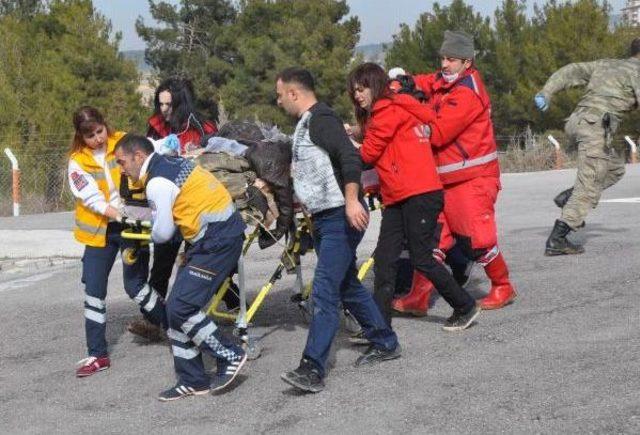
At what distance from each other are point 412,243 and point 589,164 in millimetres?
3434

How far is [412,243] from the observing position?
6.52 metres

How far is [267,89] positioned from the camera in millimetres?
34250

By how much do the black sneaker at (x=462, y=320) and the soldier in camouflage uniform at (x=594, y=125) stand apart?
2.76m

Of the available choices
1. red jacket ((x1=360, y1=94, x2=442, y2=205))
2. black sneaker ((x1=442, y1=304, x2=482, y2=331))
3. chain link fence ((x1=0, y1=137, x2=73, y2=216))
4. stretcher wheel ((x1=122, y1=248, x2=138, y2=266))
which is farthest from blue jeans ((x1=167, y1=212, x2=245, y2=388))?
chain link fence ((x1=0, y1=137, x2=73, y2=216))

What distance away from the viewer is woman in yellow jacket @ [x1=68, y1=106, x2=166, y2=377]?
6.68 m

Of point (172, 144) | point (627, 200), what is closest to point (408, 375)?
point (172, 144)

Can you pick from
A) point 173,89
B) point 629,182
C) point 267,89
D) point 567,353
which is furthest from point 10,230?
point 267,89

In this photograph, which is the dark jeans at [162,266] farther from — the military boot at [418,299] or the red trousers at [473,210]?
the red trousers at [473,210]

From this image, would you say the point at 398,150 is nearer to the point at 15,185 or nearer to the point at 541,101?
the point at 541,101

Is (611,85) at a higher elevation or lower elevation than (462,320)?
higher

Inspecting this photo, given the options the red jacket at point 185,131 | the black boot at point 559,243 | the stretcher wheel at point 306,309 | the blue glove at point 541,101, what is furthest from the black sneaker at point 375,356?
the black boot at point 559,243

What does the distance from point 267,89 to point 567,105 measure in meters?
9.35

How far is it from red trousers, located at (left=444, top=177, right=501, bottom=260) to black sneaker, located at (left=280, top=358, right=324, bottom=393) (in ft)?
6.13

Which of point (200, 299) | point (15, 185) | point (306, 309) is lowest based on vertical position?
point (15, 185)
